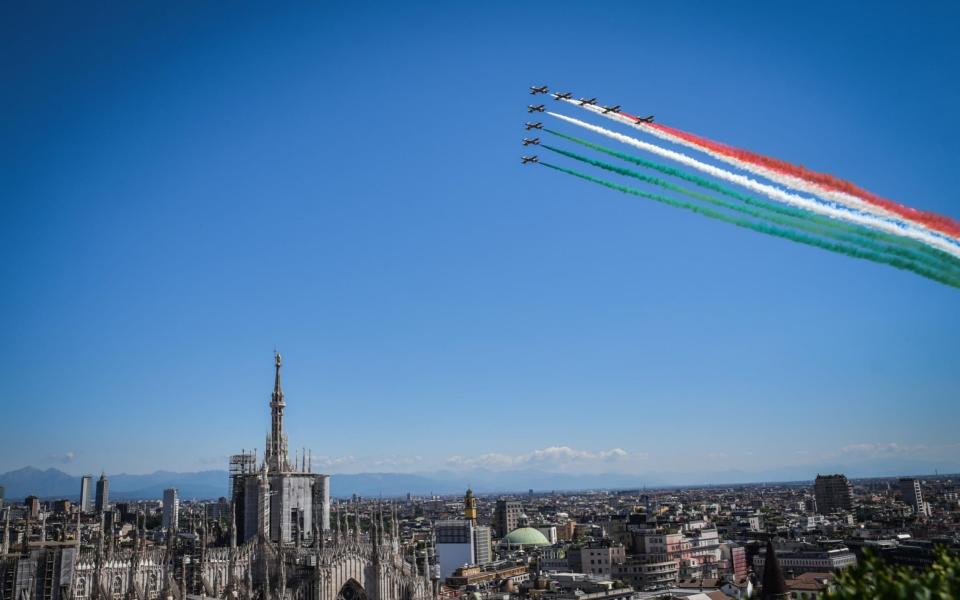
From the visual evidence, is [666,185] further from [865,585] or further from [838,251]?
[865,585]

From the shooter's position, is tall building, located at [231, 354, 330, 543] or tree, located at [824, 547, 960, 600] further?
tall building, located at [231, 354, 330, 543]

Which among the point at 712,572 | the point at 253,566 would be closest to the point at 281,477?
the point at 253,566

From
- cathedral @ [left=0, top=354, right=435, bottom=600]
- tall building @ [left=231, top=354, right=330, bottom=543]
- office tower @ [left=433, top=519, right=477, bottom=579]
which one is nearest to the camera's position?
cathedral @ [left=0, top=354, right=435, bottom=600]

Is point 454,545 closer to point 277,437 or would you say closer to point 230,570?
point 277,437

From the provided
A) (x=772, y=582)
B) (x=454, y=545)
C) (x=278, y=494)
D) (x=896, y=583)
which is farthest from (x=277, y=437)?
(x=454, y=545)

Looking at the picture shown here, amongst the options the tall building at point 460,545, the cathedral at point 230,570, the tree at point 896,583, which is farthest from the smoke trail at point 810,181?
the tall building at point 460,545

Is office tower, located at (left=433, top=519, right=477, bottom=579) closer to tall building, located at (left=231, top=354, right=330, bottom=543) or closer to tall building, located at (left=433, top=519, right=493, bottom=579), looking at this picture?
tall building, located at (left=433, top=519, right=493, bottom=579)

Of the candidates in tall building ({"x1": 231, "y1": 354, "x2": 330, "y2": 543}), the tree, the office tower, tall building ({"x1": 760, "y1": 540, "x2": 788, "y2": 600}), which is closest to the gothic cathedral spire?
tall building ({"x1": 231, "y1": 354, "x2": 330, "y2": 543})
